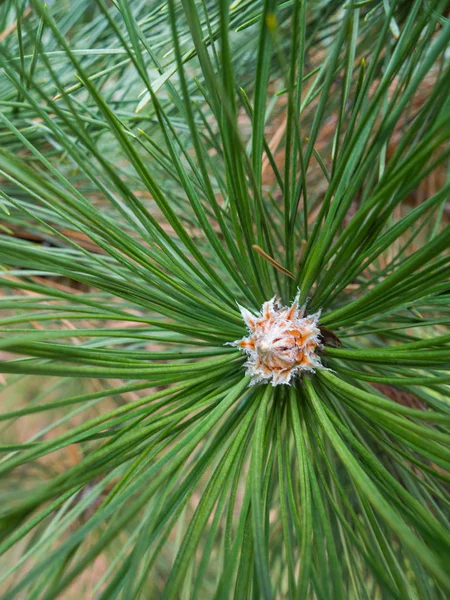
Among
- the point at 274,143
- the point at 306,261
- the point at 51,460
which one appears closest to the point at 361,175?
the point at 306,261

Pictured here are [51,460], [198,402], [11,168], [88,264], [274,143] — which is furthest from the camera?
[51,460]

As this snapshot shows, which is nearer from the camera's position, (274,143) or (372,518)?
Answer: (372,518)

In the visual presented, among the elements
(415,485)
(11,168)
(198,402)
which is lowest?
(415,485)

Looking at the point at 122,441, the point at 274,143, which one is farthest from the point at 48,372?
the point at 274,143

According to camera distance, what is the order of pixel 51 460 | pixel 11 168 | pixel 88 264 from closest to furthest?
pixel 11 168 → pixel 88 264 → pixel 51 460

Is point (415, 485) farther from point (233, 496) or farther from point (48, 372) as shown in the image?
point (48, 372)

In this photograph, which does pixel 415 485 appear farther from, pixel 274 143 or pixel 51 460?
pixel 51 460

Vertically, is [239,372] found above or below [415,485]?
Result: above
